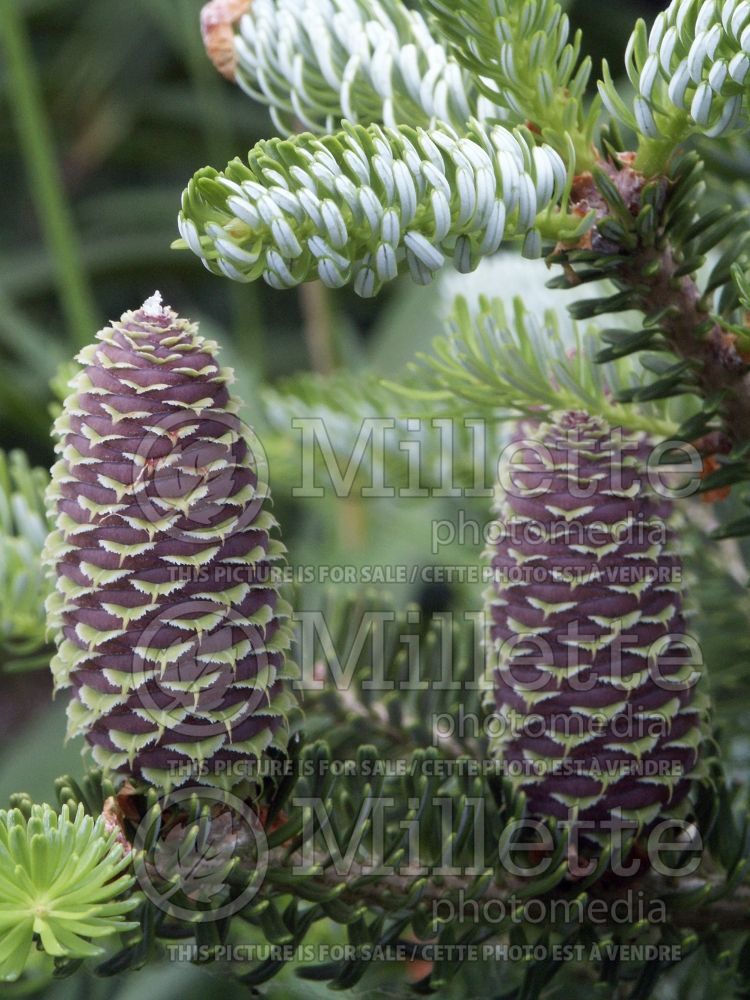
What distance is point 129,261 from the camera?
1.34 meters

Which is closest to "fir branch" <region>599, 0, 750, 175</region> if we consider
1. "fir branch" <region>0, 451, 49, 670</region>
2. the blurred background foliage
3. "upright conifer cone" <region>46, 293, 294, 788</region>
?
"upright conifer cone" <region>46, 293, 294, 788</region>

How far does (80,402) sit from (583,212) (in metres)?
0.15

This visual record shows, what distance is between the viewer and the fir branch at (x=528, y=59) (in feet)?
0.93

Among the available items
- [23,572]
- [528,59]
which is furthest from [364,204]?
[23,572]

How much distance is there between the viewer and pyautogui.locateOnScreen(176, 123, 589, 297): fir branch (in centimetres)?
25

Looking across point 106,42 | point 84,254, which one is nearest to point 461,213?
point 84,254

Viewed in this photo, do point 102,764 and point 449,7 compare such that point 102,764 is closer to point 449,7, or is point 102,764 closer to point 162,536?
point 162,536

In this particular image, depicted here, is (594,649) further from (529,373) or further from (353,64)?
(353,64)

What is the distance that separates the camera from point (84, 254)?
1329 mm

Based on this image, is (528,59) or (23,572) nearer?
(528,59)

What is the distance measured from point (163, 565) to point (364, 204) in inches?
4.2

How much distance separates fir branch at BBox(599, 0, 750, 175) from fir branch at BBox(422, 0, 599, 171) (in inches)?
0.6

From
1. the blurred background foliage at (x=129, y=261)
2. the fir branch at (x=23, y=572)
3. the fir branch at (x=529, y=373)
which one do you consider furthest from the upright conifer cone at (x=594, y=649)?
the blurred background foliage at (x=129, y=261)

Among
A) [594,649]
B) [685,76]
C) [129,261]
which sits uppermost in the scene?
[129,261]
